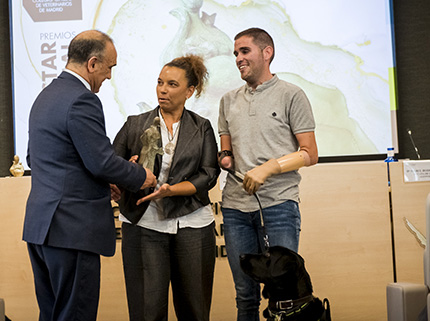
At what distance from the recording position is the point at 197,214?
7.75 ft

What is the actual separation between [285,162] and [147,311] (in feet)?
2.82

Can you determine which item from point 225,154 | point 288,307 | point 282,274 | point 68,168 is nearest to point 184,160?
point 225,154

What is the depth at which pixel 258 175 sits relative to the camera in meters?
2.11

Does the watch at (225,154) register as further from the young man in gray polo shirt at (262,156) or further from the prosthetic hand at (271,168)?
the prosthetic hand at (271,168)

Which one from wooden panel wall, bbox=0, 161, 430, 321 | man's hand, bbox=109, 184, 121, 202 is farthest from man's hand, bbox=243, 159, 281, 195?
wooden panel wall, bbox=0, 161, 430, 321

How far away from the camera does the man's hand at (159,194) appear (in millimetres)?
2238

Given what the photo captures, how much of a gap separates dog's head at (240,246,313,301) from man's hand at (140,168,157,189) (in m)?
0.52

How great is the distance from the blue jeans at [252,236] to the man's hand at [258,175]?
166mm

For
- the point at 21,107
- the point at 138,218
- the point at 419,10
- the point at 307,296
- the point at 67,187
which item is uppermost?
the point at 419,10

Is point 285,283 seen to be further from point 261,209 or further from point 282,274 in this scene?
point 261,209

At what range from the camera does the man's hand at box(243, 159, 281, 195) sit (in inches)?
82.7

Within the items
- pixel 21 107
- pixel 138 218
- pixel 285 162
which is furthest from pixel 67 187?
pixel 21 107

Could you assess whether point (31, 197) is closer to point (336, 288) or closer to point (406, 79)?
point (336, 288)

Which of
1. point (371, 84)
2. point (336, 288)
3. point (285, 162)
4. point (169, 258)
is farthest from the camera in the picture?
point (371, 84)
